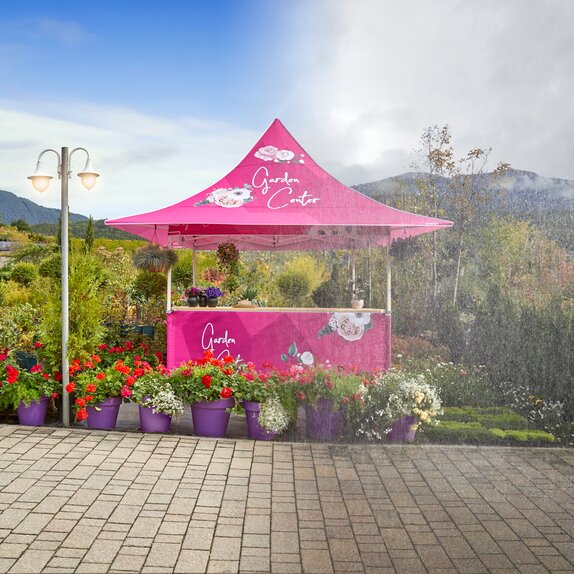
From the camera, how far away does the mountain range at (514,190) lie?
17734mm

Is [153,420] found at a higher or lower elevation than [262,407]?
lower

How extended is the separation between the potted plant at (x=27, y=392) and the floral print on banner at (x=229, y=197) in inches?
137

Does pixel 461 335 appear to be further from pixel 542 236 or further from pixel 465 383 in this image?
pixel 542 236

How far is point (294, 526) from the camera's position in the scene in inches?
176

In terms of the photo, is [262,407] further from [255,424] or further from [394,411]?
[394,411]

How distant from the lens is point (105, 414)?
272 inches

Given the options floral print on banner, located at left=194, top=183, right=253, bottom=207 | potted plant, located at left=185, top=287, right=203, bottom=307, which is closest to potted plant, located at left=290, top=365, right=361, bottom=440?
potted plant, located at left=185, top=287, right=203, bottom=307

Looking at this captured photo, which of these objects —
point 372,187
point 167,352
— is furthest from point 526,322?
point 372,187

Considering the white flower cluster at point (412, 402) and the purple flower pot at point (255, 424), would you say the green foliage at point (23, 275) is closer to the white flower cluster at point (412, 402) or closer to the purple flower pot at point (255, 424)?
the purple flower pot at point (255, 424)

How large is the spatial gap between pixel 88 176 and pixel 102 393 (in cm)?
223

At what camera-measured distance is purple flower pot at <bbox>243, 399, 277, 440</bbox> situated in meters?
6.55

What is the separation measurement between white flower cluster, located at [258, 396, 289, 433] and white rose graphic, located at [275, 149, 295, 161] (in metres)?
4.50

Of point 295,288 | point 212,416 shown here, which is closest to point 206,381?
point 212,416

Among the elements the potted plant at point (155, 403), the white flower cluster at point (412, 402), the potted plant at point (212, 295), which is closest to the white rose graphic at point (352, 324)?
the potted plant at point (212, 295)
